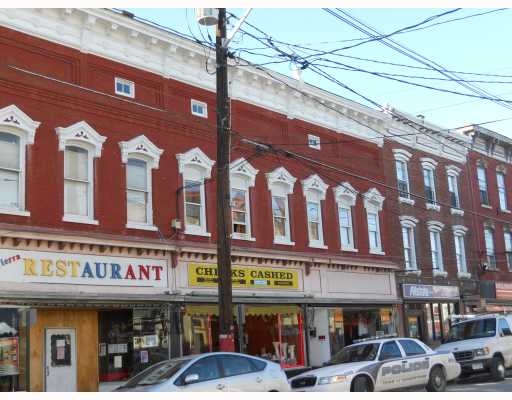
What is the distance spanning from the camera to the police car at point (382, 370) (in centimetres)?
1472

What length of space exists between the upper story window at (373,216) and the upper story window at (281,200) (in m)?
4.40

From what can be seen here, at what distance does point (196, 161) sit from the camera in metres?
21.5

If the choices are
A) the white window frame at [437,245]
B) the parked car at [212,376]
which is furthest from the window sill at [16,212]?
the white window frame at [437,245]

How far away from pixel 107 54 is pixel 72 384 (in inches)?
345

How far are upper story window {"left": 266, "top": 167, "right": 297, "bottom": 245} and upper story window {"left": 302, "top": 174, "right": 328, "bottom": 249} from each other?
89 centimetres

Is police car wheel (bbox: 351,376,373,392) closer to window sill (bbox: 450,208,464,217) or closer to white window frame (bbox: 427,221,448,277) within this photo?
white window frame (bbox: 427,221,448,277)

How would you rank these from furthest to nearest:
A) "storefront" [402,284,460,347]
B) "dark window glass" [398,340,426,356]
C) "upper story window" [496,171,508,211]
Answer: "upper story window" [496,171,508,211], "storefront" [402,284,460,347], "dark window glass" [398,340,426,356]

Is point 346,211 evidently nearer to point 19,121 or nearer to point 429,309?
point 429,309

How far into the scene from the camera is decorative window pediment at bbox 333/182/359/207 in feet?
87.0

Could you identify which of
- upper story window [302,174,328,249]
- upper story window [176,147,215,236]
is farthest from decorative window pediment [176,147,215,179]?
upper story window [302,174,328,249]

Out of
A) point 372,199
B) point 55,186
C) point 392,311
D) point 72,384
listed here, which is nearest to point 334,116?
point 372,199

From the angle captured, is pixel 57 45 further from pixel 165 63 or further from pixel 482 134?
pixel 482 134

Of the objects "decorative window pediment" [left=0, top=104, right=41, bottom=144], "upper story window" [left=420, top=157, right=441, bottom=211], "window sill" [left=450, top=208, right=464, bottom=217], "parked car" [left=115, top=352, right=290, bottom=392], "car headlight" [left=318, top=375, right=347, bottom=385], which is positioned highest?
"upper story window" [left=420, top=157, right=441, bottom=211]

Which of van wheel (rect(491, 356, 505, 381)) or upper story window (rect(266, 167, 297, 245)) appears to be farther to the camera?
upper story window (rect(266, 167, 297, 245))
